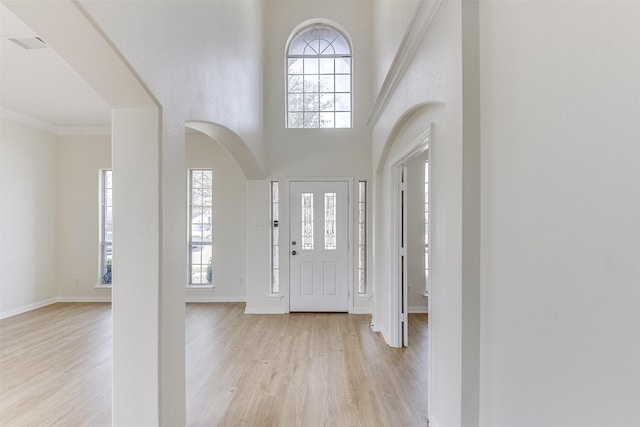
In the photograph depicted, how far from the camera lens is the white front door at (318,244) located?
194 inches

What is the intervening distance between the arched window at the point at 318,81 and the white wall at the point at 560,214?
3.76 m

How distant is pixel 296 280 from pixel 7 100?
4.67 metres

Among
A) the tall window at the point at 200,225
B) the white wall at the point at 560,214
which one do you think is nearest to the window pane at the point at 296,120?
the tall window at the point at 200,225

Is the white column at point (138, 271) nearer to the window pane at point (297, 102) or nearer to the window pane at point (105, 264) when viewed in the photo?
the window pane at point (297, 102)

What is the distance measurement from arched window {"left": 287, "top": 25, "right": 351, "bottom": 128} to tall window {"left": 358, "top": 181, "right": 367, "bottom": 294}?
113 centimetres

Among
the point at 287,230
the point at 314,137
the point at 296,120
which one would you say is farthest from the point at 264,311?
the point at 296,120

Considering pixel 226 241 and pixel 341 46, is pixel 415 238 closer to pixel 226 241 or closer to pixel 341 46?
pixel 226 241

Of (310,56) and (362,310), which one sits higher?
(310,56)

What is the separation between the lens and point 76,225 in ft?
18.3

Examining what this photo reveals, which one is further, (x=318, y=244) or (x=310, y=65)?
(x=310, y=65)

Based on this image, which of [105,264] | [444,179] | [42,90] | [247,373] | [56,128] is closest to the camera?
[444,179]

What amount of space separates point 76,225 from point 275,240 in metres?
3.63

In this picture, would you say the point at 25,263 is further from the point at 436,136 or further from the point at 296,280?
the point at 436,136

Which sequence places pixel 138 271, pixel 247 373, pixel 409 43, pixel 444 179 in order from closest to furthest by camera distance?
1. pixel 138 271
2. pixel 444 179
3. pixel 409 43
4. pixel 247 373
